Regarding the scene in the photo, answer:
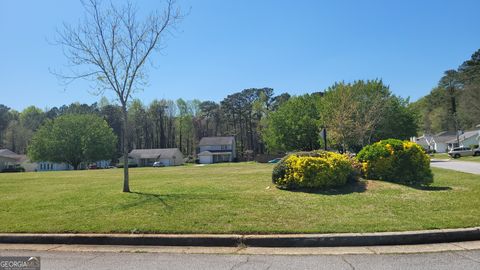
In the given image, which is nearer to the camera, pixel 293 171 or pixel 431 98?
pixel 293 171

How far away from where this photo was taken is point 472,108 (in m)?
81.1

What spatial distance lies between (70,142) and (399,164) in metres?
71.0

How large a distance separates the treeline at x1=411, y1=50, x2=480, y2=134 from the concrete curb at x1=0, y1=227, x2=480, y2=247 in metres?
76.4

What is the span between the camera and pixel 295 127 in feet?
202

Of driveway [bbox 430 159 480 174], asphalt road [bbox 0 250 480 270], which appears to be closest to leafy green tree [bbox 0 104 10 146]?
driveway [bbox 430 159 480 174]

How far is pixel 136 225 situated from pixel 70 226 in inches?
58.2

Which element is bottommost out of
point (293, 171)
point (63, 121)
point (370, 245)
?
point (370, 245)

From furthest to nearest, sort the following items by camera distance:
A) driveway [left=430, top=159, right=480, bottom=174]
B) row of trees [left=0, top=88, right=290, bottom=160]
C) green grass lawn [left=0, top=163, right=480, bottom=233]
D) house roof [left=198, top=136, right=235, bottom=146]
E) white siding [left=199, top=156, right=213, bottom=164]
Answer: row of trees [left=0, top=88, right=290, bottom=160] < house roof [left=198, top=136, right=235, bottom=146] < white siding [left=199, top=156, right=213, bottom=164] < driveway [left=430, top=159, right=480, bottom=174] < green grass lawn [left=0, top=163, right=480, bottom=233]

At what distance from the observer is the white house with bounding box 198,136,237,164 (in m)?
93.0

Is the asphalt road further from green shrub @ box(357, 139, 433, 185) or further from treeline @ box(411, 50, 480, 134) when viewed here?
treeline @ box(411, 50, 480, 134)

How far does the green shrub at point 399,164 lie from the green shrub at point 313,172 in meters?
0.93

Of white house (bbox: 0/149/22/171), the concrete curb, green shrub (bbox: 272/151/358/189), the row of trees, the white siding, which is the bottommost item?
the concrete curb

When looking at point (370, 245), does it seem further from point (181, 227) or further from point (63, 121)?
point (63, 121)

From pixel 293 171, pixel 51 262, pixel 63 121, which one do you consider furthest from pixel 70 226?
pixel 63 121
